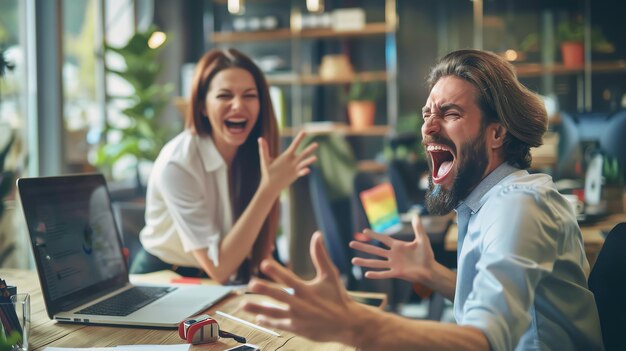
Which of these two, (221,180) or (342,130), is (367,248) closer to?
(221,180)

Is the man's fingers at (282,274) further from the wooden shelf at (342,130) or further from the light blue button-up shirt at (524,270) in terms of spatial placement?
the wooden shelf at (342,130)

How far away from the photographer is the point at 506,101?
1.28 m

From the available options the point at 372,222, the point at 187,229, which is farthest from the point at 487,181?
the point at 372,222

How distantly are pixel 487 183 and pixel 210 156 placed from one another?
1080mm

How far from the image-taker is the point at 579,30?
555 cm

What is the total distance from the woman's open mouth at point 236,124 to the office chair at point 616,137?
6.17ft

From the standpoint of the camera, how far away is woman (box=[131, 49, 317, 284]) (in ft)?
6.45

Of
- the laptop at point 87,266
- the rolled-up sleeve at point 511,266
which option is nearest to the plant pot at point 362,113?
the laptop at point 87,266

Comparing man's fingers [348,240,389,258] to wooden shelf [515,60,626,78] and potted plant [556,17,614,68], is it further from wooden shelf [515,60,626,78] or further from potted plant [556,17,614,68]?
potted plant [556,17,614,68]

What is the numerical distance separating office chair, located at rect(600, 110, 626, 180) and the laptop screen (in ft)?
7.89

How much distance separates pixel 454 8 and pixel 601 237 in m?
4.00

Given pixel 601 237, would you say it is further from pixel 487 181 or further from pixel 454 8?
pixel 454 8

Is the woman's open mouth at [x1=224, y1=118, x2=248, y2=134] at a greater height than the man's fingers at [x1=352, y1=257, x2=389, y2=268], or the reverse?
the woman's open mouth at [x1=224, y1=118, x2=248, y2=134]

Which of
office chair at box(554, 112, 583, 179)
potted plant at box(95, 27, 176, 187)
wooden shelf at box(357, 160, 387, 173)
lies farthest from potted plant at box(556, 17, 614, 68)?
potted plant at box(95, 27, 176, 187)
